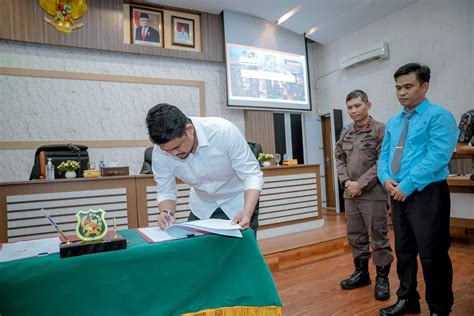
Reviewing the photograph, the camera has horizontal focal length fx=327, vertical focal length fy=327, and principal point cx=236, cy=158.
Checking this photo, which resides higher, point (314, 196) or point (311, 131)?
point (311, 131)

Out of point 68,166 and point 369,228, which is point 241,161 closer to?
point 369,228

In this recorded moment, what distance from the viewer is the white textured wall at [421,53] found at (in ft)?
15.2

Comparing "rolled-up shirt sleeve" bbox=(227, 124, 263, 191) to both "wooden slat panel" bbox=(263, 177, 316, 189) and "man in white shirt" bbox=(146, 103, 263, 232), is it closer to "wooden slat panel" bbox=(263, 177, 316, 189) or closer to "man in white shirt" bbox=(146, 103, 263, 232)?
"man in white shirt" bbox=(146, 103, 263, 232)

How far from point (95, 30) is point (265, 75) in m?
3.01

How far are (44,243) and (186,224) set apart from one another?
1.62 feet

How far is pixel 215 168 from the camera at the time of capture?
1452mm

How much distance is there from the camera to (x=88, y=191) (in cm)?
308

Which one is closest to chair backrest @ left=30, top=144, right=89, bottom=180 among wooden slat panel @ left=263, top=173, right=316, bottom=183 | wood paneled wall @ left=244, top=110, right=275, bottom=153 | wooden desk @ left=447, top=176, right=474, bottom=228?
wooden slat panel @ left=263, top=173, right=316, bottom=183

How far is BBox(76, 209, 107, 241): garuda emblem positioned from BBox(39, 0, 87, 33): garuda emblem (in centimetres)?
486

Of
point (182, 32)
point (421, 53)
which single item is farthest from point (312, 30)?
point (182, 32)

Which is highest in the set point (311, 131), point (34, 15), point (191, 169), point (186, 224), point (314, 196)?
point (34, 15)

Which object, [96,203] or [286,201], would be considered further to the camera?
[286,201]

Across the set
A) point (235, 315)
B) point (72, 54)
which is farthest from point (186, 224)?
point (72, 54)

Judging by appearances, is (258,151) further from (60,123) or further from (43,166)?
(60,123)
